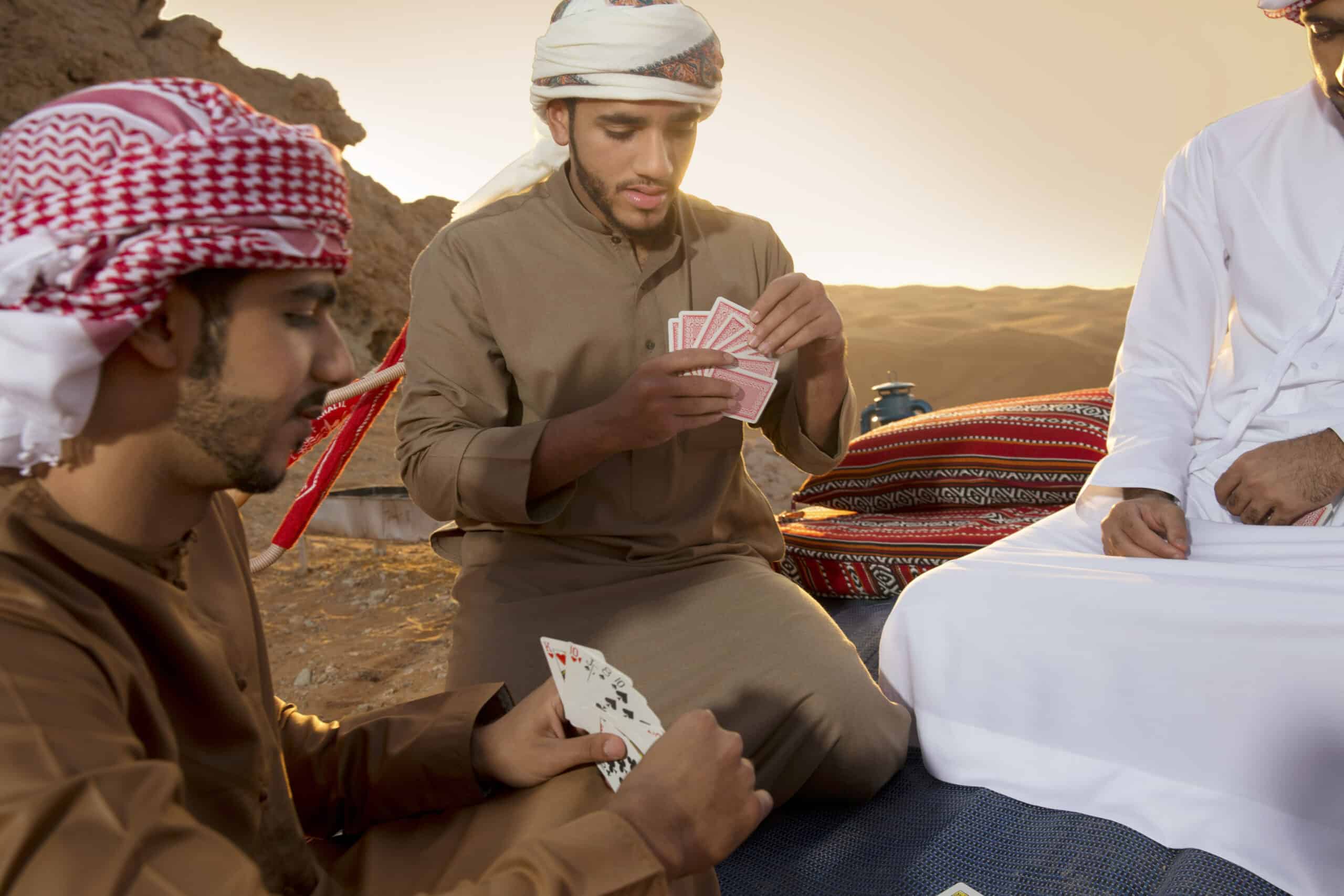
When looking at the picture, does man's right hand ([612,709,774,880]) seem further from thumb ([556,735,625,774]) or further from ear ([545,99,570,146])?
ear ([545,99,570,146])

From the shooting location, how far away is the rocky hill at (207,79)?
1141cm

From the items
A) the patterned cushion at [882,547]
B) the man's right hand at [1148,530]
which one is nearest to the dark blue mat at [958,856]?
the man's right hand at [1148,530]

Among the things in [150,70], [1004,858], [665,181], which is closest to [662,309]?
[665,181]

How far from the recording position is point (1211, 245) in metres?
2.75

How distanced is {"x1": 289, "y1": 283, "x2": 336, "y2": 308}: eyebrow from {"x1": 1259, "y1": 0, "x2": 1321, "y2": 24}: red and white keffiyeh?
2.26 meters

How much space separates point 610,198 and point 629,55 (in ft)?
1.16

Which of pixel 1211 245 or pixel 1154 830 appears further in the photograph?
pixel 1211 245

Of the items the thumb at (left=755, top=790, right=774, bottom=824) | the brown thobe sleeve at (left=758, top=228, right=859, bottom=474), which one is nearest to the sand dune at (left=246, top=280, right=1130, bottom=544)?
the brown thobe sleeve at (left=758, top=228, right=859, bottom=474)

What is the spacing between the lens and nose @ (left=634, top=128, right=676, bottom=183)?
2.56 metres

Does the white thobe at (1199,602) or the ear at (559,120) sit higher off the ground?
the ear at (559,120)

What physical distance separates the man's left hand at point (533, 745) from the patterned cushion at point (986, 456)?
2.78 meters

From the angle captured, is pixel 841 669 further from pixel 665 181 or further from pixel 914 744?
pixel 665 181

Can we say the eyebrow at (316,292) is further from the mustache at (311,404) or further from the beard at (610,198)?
the beard at (610,198)

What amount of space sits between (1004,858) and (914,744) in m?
0.55
